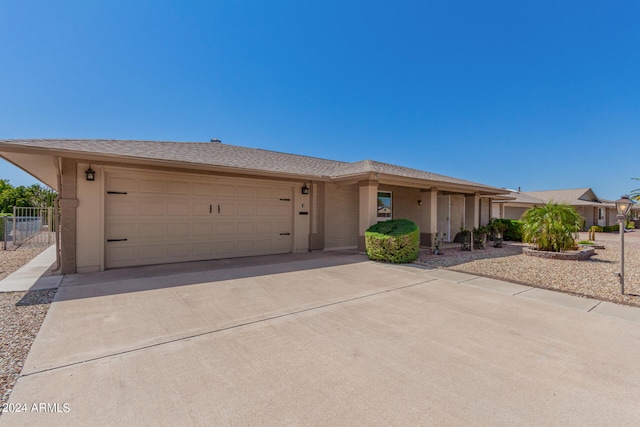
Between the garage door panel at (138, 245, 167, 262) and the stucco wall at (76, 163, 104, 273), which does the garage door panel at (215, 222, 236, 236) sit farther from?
the stucco wall at (76, 163, 104, 273)

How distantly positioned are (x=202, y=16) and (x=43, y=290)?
29.7ft

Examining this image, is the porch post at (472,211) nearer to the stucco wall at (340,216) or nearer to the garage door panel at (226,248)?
the stucco wall at (340,216)

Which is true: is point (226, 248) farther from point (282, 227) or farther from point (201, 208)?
point (282, 227)

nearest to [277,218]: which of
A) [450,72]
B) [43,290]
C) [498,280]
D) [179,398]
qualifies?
[43,290]

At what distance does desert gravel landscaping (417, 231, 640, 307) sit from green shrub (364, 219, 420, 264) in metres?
0.59

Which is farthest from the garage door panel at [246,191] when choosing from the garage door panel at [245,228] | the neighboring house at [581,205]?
the neighboring house at [581,205]

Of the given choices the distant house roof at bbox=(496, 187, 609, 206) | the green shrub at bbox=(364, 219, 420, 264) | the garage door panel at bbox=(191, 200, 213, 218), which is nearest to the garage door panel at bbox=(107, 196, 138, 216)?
the garage door panel at bbox=(191, 200, 213, 218)

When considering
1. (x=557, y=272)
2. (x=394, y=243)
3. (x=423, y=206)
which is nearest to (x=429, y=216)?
(x=423, y=206)

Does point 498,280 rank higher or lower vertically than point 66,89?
lower

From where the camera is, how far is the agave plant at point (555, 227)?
9.58 meters

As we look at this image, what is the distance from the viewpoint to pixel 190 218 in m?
8.15

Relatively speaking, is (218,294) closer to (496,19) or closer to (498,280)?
(498,280)

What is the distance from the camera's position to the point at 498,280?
6297 mm

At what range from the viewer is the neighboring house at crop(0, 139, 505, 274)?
648 centimetres
